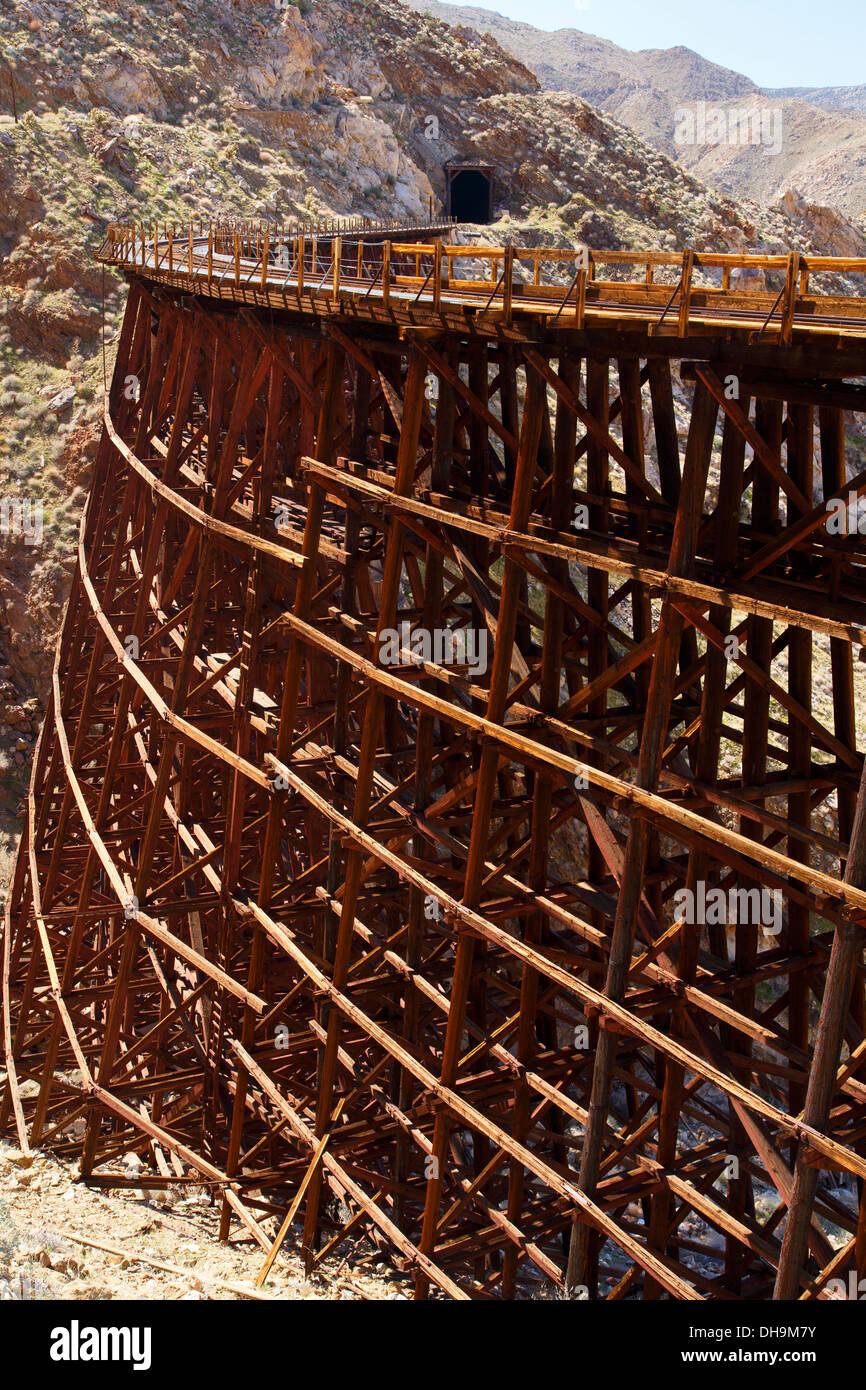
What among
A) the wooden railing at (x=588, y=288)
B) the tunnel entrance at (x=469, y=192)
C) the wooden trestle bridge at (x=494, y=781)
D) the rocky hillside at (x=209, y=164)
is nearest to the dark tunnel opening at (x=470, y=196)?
the tunnel entrance at (x=469, y=192)

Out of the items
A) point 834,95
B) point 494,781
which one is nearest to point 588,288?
point 494,781

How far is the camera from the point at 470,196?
3722 cm

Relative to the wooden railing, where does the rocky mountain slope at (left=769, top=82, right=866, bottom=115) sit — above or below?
above

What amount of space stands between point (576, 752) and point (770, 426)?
339cm

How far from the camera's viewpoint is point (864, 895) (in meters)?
5.89

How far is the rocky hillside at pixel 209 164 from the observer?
76.9 ft

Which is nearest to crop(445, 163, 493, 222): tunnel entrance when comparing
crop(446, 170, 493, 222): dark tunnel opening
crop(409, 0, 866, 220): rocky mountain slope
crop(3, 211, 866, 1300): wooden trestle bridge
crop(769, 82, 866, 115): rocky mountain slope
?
crop(446, 170, 493, 222): dark tunnel opening

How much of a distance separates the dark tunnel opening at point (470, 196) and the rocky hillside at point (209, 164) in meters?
0.47

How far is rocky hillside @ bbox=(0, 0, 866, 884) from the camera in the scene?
23.4 m

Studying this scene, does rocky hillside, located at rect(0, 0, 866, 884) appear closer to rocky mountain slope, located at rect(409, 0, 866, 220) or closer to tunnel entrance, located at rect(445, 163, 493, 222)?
tunnel entrance, located at rect(445, 163, 493, 222)

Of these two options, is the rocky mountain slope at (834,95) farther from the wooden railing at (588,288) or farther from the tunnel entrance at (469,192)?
the wooden railing at (588,288)

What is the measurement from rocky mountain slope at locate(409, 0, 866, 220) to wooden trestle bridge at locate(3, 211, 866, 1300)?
155 ft
